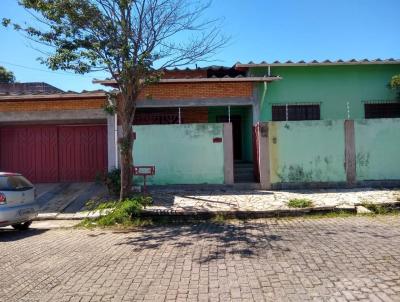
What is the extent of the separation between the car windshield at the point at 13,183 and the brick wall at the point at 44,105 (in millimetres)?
5173

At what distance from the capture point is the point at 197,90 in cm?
1419

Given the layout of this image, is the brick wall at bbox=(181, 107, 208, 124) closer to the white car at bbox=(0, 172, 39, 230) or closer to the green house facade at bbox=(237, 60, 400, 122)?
the green house facade at bbox=(237, 60, 400, 122)

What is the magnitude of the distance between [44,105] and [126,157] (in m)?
5.16

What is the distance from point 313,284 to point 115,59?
7430 millimetres

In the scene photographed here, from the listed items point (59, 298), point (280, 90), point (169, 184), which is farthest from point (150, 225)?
point (280, 90)

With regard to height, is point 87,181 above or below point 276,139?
below

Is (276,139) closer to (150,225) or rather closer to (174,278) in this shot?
(150,225)

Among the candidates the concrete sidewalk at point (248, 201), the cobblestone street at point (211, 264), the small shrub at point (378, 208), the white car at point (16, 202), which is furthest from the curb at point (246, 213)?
the white car at point (16, 202)

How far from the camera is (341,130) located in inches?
503

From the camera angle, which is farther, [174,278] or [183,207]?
[183,207]

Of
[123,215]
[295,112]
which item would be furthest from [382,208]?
[123,215]

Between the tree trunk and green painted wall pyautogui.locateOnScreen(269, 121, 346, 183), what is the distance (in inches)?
169

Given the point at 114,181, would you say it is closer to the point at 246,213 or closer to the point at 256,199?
the point at 256,199

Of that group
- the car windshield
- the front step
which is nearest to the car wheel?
the car windshield
